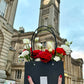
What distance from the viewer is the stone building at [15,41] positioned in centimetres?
1072

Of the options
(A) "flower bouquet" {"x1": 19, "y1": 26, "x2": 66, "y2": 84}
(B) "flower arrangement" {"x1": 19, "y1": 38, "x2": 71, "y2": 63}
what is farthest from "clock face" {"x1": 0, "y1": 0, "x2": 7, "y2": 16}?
(A) "flower bouquet" {"x1": 19, "y1": 26, "x2": 66, "y2": 84}

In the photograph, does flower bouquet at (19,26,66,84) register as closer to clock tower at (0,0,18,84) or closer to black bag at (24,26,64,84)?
black bag at (24,26,64,84)

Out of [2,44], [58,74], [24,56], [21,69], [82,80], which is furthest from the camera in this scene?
[82,80]

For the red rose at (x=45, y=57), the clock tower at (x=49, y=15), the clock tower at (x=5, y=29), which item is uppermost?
the clock tower at (x=49, y=15)

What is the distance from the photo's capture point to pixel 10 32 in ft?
38.8

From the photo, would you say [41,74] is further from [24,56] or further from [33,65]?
[24,56]

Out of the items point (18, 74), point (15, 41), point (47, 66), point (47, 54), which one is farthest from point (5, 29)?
point (15, 41)

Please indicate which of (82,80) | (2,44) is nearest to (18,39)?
(2,44)

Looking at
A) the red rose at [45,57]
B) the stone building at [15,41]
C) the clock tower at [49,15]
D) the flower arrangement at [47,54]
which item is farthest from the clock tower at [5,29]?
the clock tower at [49,15]

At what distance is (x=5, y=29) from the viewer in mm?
11164

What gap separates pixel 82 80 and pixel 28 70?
136 ft

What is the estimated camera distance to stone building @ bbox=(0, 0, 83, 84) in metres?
10.7

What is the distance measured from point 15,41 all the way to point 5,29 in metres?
15.2

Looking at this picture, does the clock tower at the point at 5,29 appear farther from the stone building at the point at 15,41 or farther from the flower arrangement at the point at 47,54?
the flower arrangement at the point at 47,54
